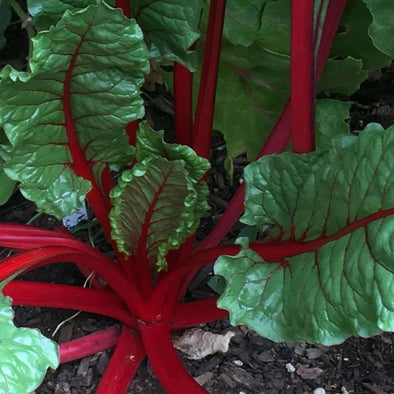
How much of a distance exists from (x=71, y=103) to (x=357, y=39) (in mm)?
533

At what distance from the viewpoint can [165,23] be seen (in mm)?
1028

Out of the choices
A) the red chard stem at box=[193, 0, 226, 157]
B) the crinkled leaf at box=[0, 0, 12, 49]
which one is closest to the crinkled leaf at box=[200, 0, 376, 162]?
the red chard stem at box=[193, 0, 226, 157]

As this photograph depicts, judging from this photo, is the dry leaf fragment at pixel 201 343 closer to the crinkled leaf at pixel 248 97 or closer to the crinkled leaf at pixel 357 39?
the crinkled leaf at pixel 248 97

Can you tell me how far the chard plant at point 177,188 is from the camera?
32.0 inches

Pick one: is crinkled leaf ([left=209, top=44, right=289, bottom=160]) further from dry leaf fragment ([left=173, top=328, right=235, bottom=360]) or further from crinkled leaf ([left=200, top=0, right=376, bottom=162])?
dry leaf fragment ([left=173, top=328, right=235, bottom=360])

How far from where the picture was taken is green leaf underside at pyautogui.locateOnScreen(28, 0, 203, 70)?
95cm

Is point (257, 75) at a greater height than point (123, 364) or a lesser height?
greater

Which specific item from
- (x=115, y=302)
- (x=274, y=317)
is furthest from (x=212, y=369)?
(x=274, y=317)

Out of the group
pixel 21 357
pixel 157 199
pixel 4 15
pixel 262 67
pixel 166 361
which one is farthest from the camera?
pixel 4 15

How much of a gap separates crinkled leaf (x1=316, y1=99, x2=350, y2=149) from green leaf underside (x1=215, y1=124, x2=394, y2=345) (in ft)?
1.06

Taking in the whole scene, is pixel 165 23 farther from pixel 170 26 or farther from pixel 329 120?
pixel 329 120

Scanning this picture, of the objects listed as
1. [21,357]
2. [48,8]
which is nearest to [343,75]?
[48,8]

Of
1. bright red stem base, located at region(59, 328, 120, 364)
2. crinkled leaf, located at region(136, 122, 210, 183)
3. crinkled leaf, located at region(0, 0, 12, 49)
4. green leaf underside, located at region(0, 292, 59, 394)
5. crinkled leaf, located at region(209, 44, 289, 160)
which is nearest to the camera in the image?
green leaf underside, located at region(0, 292, 59, 394)

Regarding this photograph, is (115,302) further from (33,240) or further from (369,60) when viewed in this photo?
(369,60)
